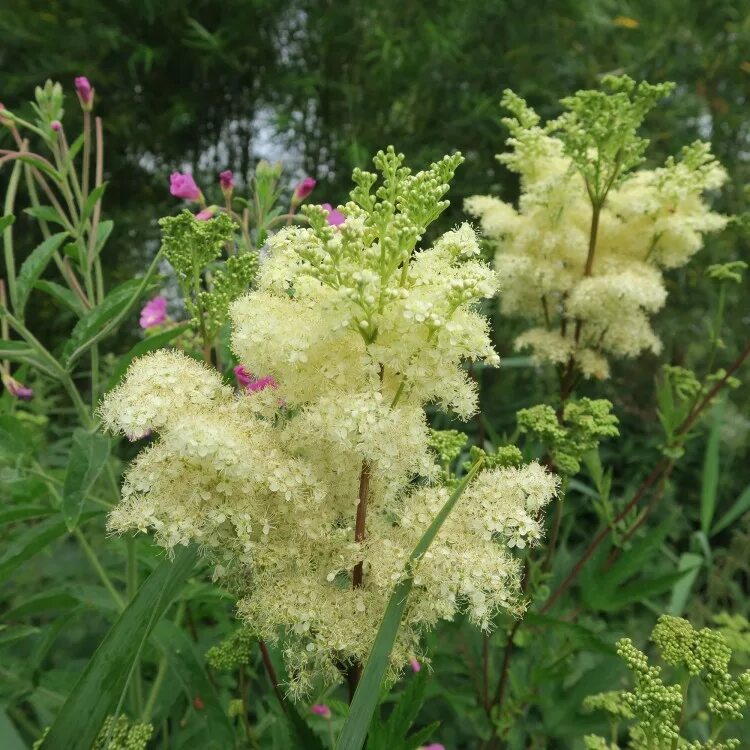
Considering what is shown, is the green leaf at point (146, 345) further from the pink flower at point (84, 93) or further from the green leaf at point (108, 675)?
the pink flower at point (84, 93)

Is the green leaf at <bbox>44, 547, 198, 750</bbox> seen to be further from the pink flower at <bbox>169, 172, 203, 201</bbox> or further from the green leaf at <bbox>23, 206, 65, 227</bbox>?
the pink flower at <bbox>169, 172, 203, 201</bbox>

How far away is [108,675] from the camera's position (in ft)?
2.41

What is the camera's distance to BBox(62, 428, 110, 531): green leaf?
2.91 ft

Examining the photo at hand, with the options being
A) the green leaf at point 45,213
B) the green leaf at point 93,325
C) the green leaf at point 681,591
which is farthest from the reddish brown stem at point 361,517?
the green leaf at point 681,591

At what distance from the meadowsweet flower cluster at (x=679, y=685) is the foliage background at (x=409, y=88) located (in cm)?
238

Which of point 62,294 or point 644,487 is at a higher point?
point 62,294

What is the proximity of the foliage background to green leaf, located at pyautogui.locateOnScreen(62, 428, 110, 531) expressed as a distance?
8.35 ft

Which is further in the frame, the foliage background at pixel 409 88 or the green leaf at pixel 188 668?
the foliage background at pixel 409 88

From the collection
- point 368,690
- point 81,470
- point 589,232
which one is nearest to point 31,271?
point 81,470

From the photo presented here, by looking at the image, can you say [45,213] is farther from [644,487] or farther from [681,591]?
[681,591]

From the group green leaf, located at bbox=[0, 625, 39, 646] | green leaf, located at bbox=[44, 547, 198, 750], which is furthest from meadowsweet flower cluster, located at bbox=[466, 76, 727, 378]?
green leaf, located at bbox=[0, 625, 39, 646]

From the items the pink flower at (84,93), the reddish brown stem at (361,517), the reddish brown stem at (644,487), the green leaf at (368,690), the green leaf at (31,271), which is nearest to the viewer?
the green leaf at (368,690)

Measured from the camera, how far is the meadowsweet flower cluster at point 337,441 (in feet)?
2.40

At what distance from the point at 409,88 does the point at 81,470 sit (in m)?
3.20
